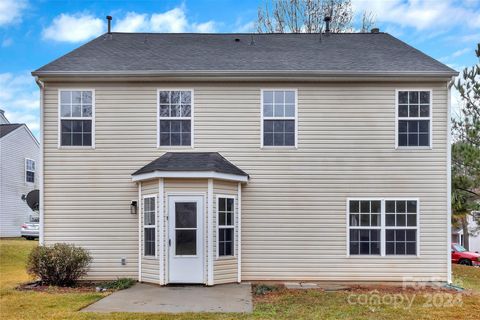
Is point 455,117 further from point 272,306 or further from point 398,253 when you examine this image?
point 272,306

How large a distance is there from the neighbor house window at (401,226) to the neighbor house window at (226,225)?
3.83 meters

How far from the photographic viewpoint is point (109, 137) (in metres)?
9.89

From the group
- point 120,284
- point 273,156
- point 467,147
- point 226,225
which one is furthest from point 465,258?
point 120,284

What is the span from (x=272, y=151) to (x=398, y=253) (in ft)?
13.1

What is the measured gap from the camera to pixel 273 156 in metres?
9.89

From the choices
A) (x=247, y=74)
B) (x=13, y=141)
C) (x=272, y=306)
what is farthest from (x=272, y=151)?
(x=13, y=141)

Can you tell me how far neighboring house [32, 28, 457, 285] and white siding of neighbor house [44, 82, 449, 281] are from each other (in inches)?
1.0

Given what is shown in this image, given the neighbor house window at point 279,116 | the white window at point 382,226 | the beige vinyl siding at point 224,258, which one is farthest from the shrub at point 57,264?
the white window at point 382,226

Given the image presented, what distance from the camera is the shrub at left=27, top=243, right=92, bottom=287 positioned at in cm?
881

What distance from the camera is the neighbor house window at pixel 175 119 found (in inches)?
392

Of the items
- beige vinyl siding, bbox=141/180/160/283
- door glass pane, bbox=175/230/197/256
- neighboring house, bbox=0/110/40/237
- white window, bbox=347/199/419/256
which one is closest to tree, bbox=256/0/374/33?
white window, bbox=347/199/419/256

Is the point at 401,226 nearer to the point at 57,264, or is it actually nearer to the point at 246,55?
the point at 246,55

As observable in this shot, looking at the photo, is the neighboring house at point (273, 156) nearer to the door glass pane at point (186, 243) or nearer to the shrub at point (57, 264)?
the shrub at point (57, 264)

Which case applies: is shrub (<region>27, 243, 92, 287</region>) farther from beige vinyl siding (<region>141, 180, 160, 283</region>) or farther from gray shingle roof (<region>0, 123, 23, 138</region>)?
gray shingle roof (<region>0, 123, 23, 138</region>)
